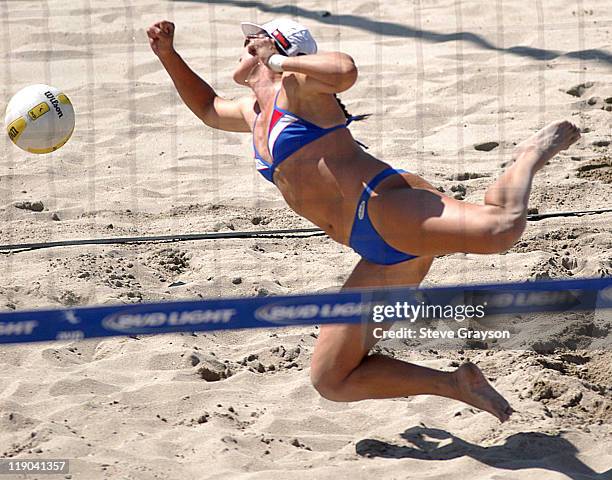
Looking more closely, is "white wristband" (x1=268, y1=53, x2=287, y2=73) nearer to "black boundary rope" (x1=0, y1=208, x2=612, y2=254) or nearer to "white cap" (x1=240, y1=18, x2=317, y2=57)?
"white cap" (x1=240, y1=18, x2=317, y2=57)

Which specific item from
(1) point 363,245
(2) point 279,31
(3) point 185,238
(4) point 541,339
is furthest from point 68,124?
(4) point 541,339

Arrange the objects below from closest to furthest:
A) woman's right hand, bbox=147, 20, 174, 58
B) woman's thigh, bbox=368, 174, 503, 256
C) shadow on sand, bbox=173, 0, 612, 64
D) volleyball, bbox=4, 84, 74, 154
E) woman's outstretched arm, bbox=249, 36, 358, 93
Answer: woman's thigh, bbox=368, 174, 503, 256 < woman's outstretched arm, bbox=249, 36, 358, 93 < woman's right hand, bbox=147, 20, 174, 58 < volleyball, bbox=4, 84, 74, 154 < shadow on sand, bbox=173, 0, 612, 64

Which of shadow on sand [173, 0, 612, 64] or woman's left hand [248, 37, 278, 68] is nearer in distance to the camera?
woman's left hand [248, 37, 278, 68]

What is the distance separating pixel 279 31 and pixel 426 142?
2741mm

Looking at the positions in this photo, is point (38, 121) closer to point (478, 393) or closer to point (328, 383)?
point (328, 383)

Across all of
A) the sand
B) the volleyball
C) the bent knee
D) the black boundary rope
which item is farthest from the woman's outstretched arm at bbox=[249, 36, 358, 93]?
the black boundary rope

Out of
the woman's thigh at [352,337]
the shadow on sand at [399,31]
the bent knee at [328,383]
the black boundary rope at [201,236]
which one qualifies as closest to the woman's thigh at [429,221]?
the woman's thigh at [352,337]

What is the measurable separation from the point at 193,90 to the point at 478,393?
1.60 m

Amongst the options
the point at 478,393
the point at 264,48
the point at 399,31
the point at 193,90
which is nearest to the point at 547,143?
the point at 478,393

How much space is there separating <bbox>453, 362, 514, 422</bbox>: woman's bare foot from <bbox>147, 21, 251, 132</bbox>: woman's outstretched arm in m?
1.22

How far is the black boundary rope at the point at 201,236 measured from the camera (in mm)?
4910

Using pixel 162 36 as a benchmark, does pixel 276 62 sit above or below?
below

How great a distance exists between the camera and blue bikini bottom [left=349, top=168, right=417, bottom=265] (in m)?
3.26

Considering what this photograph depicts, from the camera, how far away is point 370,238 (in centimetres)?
329
